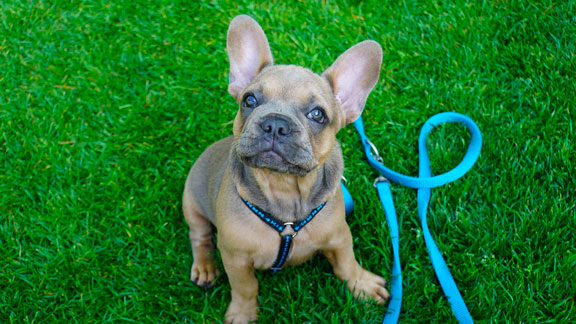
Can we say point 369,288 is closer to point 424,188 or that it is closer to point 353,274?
point 353,274

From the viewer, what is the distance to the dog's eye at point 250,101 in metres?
3.12

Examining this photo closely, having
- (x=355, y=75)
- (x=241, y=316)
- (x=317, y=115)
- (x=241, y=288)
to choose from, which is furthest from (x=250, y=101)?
(x=241, y=316)

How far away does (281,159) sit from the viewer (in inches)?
112

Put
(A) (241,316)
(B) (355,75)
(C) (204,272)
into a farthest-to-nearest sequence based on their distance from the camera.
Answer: (C) (204,272), (A) (241,316), (B) (355,75)

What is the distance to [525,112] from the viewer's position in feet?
15.6

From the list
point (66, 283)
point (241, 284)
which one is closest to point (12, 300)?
point (66, 283)

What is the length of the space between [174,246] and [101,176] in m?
Result: 1.16

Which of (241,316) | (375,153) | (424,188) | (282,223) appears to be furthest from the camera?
(375,153)

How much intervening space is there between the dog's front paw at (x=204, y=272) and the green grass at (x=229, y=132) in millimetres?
82

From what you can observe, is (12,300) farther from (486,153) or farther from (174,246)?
(486,153)

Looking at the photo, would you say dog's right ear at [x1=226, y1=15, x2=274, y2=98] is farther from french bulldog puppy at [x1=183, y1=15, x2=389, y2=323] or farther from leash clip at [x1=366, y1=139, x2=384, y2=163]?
leash clip at [x1=366, y1=139, x2=384, y2=163]

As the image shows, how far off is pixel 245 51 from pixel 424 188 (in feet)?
6.76

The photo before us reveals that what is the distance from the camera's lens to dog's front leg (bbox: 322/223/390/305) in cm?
364

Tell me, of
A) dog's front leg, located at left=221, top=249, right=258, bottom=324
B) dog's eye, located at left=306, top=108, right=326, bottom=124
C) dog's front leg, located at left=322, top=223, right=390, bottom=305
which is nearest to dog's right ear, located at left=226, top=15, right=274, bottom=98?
dog's eye, located at left=306, top=108, right=326, bottom=124
